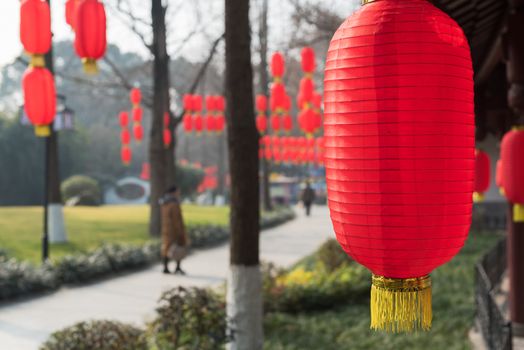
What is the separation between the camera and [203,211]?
30.5 metres

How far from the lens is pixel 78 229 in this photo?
20.1 m

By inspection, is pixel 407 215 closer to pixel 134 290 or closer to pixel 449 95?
pixel 449 95

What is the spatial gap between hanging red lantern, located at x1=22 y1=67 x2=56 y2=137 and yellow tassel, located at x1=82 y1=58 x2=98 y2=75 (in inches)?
73.7

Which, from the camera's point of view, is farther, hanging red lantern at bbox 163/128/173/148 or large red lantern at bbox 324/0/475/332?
hanging red lantern at bbox 163/128/173/148

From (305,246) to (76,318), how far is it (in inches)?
407

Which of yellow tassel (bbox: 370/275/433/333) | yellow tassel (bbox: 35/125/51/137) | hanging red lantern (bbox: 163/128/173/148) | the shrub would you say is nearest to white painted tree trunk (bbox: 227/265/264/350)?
the shrub

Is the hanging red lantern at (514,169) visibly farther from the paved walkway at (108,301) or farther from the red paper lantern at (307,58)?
the red paper lantern at (307,58)

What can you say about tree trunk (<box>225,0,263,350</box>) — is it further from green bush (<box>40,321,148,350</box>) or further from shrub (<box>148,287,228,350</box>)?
green bush (<box>40,321,148,350</box>)

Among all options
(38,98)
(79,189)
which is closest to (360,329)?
(38,98)

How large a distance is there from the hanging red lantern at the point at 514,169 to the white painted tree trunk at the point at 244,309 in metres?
2.56

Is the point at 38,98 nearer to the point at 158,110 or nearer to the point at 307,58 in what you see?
the point at 307,58

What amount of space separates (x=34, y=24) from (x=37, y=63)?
758 millimetres

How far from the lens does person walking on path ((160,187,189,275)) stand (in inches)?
498

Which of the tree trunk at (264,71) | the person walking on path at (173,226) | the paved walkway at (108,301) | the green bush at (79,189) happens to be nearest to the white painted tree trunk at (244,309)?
the paved walkway at (108,301)
